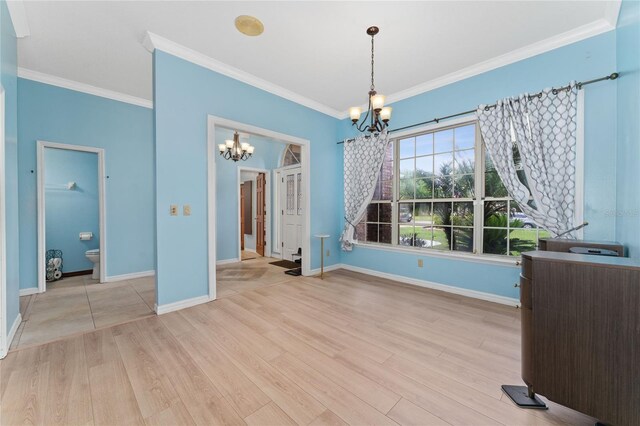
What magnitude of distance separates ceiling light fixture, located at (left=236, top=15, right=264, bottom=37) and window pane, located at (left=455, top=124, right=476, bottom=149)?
9.14 feet

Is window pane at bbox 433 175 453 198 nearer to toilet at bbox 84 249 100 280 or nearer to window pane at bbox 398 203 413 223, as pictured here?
window pane at bbox 398 203 413 223

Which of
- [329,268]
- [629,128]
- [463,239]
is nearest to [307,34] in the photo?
[629,128]

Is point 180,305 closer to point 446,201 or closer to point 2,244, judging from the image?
point 2,244

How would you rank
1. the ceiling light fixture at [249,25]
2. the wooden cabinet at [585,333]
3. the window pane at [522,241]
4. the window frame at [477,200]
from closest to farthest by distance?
the wooden cabinet at [585,333] → the ceiling light fixture at [249,25] → the window pane at [522,241] → the window frame at [477,200]

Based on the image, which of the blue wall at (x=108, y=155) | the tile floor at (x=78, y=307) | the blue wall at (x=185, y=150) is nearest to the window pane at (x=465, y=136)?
the blue wall at (x=185, y=150)

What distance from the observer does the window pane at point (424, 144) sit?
3725 millimetres

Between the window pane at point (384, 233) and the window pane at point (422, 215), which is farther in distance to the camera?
the window pane at point (384, 233)

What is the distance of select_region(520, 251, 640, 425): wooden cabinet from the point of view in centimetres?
118

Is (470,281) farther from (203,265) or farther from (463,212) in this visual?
(203,265)

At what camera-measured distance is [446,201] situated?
3.54 m

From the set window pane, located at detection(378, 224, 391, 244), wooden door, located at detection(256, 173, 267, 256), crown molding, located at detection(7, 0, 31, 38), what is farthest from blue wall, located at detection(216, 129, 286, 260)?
window pane, located at detection(378, 224, 391, 244)

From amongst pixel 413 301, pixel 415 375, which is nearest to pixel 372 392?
pixel 415 375

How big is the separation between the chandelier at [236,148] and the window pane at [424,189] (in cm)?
313

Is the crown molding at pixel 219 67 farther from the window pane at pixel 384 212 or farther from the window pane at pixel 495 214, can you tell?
the window pane at pixel 495 214
